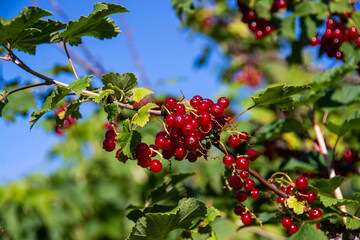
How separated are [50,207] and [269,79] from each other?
15.0 feet

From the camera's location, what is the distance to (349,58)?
212 cm

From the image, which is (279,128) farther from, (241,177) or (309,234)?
(309,234)

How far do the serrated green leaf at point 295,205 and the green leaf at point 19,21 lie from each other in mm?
1114

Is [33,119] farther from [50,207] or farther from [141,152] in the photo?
[50,207]

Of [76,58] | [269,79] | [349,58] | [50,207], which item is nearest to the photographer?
[349,58]

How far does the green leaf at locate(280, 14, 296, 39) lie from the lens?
2184 millimetres

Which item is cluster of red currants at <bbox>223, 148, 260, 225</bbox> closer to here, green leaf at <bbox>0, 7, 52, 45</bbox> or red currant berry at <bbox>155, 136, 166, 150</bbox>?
red currant berry at <bbox>155, 136, 166, 150</bbox>

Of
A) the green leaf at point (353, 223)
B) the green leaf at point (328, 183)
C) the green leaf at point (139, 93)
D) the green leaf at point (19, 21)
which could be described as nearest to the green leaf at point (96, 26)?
the green leaf at point (19, 21)

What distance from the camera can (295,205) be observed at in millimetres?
1288

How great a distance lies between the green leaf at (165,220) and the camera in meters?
1.21

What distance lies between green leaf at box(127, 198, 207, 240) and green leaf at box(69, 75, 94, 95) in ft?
1.63

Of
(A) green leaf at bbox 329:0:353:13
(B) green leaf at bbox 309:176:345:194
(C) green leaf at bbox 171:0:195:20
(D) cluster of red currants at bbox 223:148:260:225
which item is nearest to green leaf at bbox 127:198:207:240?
(D) cluster of red currants at bbox 223:148:260:225

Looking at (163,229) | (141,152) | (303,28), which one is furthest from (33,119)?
(303,28)

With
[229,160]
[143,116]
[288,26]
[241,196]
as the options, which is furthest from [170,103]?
[288,26]
